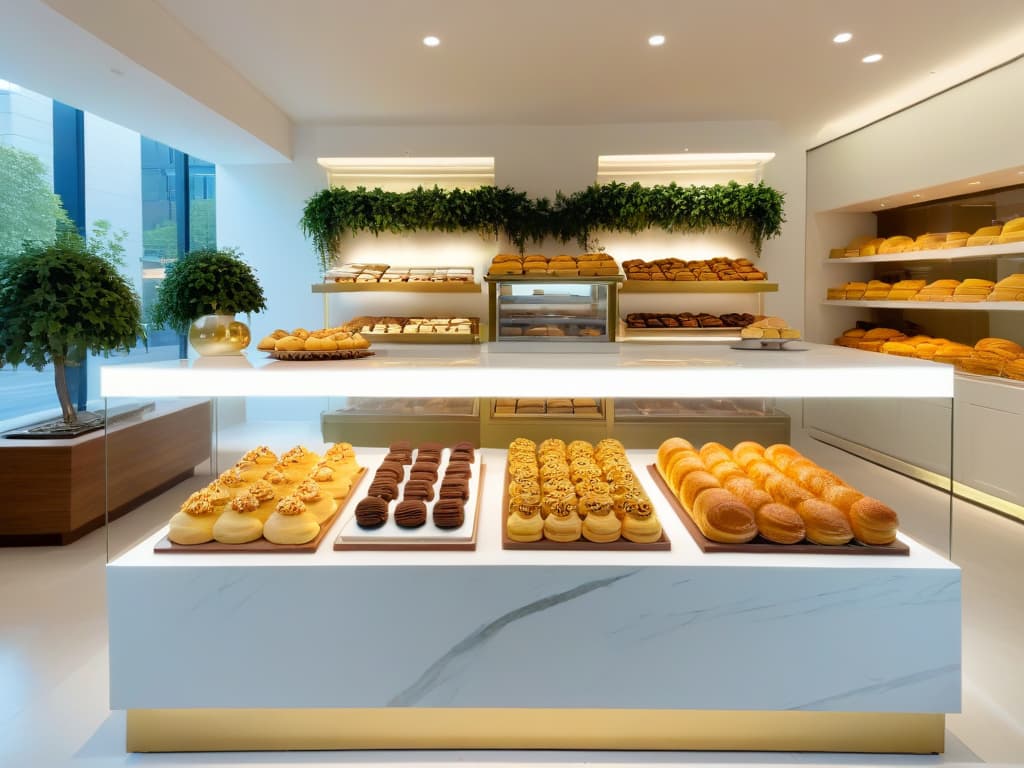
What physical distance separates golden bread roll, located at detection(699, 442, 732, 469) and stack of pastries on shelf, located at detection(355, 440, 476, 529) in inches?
34.5

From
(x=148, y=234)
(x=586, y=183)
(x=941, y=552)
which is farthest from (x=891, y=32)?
(x=148, y=234)

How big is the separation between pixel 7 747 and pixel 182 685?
0.65m

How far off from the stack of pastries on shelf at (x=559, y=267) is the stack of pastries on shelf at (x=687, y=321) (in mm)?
969

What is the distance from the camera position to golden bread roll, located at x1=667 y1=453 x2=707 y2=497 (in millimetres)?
2355

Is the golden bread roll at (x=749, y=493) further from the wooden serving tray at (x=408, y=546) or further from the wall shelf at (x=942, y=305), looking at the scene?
the wall shelf at (x=942, y=305)

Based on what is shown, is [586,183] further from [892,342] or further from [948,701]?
[948,701]

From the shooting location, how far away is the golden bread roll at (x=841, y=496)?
6.87 feet

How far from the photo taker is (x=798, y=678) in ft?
6.32

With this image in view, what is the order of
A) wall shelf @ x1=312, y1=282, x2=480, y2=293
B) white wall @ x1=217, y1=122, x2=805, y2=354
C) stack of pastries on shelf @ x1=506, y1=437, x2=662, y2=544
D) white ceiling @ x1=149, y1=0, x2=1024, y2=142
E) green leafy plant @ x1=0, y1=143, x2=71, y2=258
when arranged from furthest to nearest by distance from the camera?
1. white wall @ x1=217, y1=122, x2=805, y2=354
2. wall shelf @ x1=312, y1=282, x2=480, y2=293
3. green leafy plant @ x1=0, y1=143, x2=71, y2=258
4. white ceiling @ x1=149, y1=0, x2=1024, y2=142
5. stack of pastries on shelf @ x1=506, y1=437, x2=662, y2=544

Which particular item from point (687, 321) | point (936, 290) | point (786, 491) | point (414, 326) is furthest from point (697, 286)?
point (786, 491)

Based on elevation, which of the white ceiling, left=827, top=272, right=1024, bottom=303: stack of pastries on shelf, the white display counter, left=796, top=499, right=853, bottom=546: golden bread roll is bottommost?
the white display counter

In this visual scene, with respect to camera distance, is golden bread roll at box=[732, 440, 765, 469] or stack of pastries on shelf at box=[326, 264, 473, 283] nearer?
golden bread roll at box=[732, 440, 765, 469]

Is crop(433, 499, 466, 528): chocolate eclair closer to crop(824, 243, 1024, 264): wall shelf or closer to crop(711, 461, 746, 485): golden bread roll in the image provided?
crop(711, 461, 746, 485): golden bread roll

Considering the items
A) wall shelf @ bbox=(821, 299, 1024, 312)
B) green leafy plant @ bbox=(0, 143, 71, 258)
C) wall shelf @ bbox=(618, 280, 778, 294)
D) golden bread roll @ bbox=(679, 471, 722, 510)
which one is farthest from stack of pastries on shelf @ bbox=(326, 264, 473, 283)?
golden bread roll @ bbox=(679, 471, 722, 510)
